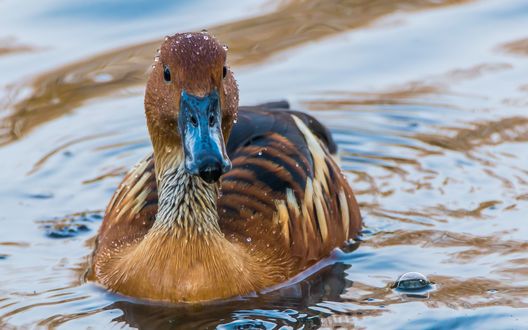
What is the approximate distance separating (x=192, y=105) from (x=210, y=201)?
0.96 m

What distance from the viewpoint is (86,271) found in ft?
30.1

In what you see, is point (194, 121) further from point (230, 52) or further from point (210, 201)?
point (230, 52)

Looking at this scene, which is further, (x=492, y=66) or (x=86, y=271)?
(x=492, y=66)

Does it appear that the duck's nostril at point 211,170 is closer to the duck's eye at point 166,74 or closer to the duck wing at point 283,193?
the duck's eye at point 166,74

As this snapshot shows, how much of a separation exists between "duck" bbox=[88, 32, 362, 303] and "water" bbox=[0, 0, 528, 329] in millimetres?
169

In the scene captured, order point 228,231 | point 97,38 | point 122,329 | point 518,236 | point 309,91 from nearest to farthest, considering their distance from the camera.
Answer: point 122,329 → point 228,231 → point 518,236 → point 309,91 → point 97,38

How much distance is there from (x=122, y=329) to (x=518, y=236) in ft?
10.4

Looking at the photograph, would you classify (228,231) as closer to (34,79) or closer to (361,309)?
(361,309)

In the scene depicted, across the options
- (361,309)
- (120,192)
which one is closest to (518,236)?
(361,309)

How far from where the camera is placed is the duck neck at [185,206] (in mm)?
8531

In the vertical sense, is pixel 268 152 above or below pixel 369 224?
above

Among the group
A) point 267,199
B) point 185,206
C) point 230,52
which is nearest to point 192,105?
point 185,206

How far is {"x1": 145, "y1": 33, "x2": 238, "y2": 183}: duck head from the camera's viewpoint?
7.61 m

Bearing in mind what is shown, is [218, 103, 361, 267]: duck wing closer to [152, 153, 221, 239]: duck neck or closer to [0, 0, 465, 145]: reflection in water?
[152, 153, 221, 239]: duck neck
